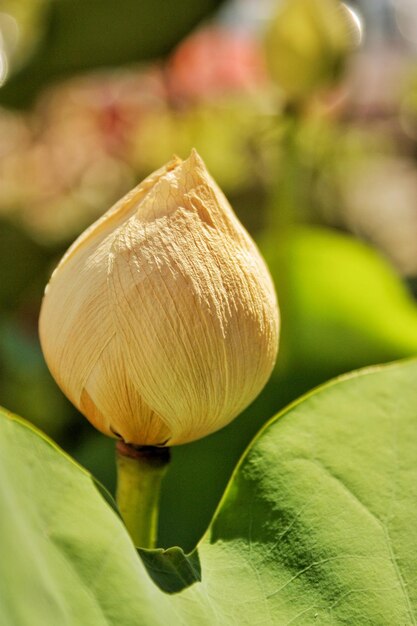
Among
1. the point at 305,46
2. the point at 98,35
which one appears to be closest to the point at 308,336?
the point at 305,46

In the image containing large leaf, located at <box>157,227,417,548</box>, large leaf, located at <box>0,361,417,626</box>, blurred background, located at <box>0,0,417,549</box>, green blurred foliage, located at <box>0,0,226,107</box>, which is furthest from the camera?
green blurred foliage, located at <box>0,0,226,107</box>

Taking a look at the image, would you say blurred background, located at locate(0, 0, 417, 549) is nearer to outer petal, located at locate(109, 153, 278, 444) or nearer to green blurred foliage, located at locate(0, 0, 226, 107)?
green blurred foliage, located at locate(0, 0, 226, 107)

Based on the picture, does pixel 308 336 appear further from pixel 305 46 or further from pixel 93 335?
pixel 93 335

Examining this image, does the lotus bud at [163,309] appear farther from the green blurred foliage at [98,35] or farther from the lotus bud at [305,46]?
the green blurred foliage at [98,35]

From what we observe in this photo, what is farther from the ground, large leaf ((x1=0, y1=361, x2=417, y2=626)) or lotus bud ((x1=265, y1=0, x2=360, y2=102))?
lotus bud ((x1=265, y1=0, x2=360, y2=102))

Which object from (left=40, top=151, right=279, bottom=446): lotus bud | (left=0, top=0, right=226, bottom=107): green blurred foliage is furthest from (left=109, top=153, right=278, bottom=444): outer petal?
(left=0, top=0, right=226, bottom=107): green blurred foliage

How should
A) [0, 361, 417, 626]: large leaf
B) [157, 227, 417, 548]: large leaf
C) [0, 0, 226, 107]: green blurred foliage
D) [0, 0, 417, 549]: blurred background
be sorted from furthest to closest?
[0, 0, 226, 107]: green blurred foliage < [0, 0, 417, 549]: blurred background < [157, 227, 417, 548]: large leaf < [0, 361, 417, 626]: large leaf
